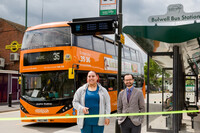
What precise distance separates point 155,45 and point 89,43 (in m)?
5.50

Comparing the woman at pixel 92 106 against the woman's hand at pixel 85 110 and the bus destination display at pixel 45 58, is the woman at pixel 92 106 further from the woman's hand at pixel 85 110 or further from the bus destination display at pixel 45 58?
the bus destination display at pixel 45 58

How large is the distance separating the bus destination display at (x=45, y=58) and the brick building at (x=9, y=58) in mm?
15236

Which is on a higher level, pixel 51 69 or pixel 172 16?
pixel 172 16

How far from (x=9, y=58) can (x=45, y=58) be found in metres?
21.2

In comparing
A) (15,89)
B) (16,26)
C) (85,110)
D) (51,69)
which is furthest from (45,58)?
(16,26)

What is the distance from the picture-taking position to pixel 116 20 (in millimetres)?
8047

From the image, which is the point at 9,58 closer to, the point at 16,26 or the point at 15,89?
the point at 16,26

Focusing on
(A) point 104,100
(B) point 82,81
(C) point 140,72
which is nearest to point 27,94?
(B) point 82,81

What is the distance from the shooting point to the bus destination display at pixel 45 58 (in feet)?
34.4

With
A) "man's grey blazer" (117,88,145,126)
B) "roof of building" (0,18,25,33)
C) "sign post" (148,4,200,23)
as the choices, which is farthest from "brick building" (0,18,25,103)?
"man's grey blazer" (117,88,145,126)

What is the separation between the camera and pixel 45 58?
1058 cm

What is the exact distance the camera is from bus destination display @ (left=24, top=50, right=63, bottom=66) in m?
10.5

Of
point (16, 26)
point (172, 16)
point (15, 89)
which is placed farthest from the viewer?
point (16, 26)

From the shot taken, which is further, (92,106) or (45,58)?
(45,58)
